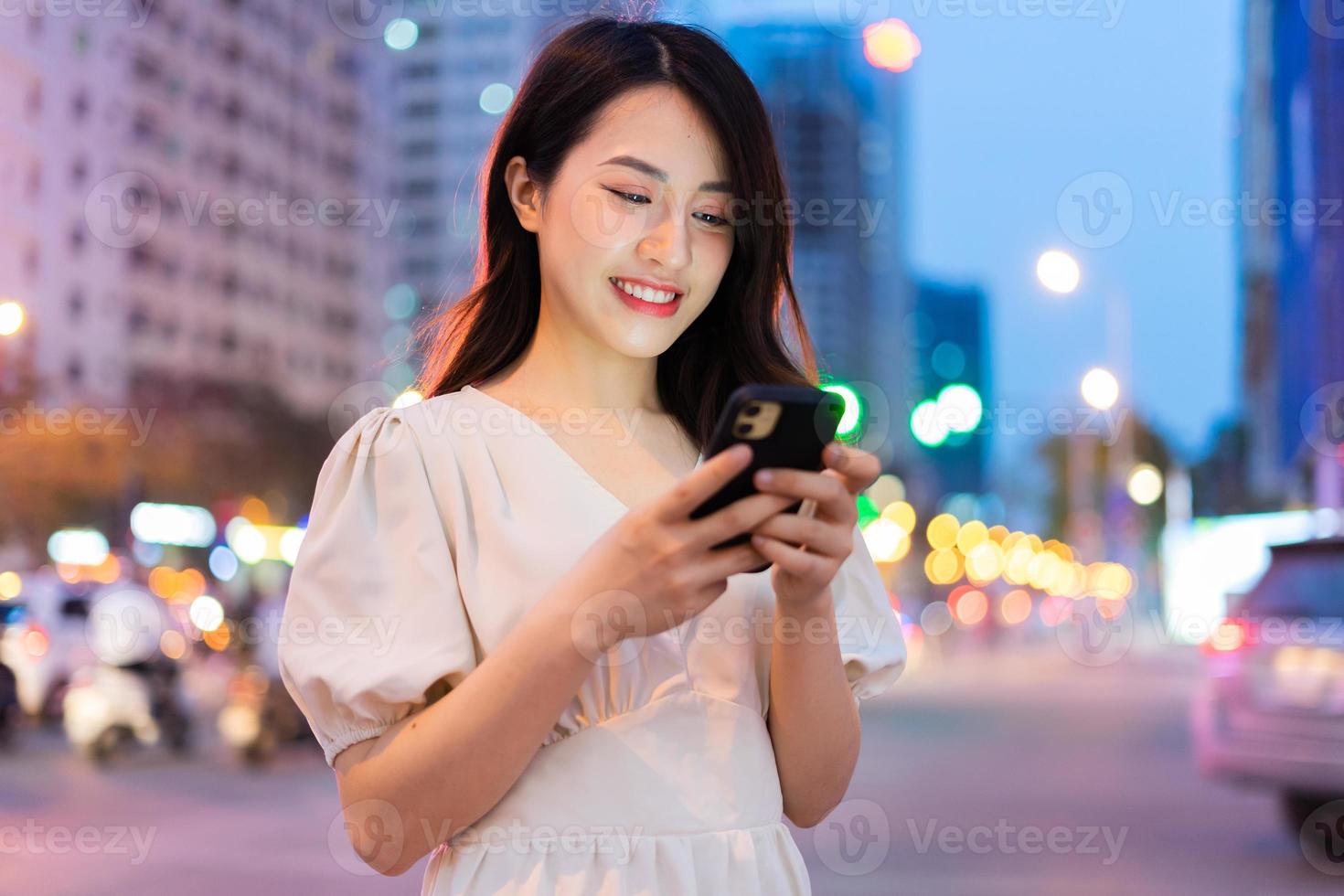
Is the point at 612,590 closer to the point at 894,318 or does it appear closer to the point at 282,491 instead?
the point at 282,491

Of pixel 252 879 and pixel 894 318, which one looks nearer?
pixel 252 879

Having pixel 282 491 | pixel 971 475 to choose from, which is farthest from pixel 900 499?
pixel 971 475

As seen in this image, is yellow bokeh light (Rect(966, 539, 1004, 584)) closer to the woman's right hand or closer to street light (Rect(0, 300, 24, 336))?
street light (Rect(0, 300, 24, 336))

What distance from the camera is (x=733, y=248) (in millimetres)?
1909

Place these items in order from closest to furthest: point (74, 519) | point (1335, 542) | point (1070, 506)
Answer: point (1335, 542)
point (74, 519)
point (1070, 506)

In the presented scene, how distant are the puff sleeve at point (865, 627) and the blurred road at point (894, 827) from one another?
475 centimetres

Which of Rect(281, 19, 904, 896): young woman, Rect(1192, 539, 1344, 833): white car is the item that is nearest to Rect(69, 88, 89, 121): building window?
Rect(1192, 539, 1344, 833): white car

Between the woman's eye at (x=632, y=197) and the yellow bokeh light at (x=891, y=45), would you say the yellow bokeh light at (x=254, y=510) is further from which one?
the woman's eye at (x=632, y=197)

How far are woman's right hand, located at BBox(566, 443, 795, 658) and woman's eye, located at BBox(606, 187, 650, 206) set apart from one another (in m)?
0.46

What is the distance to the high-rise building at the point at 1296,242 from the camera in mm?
30984

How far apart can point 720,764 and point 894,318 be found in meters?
144

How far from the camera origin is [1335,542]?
7.16 m

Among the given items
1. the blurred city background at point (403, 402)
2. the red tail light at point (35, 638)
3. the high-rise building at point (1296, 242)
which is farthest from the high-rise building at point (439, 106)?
the red tail light at point (35, 638)

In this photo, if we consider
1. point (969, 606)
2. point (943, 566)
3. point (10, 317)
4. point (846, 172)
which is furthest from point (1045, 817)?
point (846, 172)
